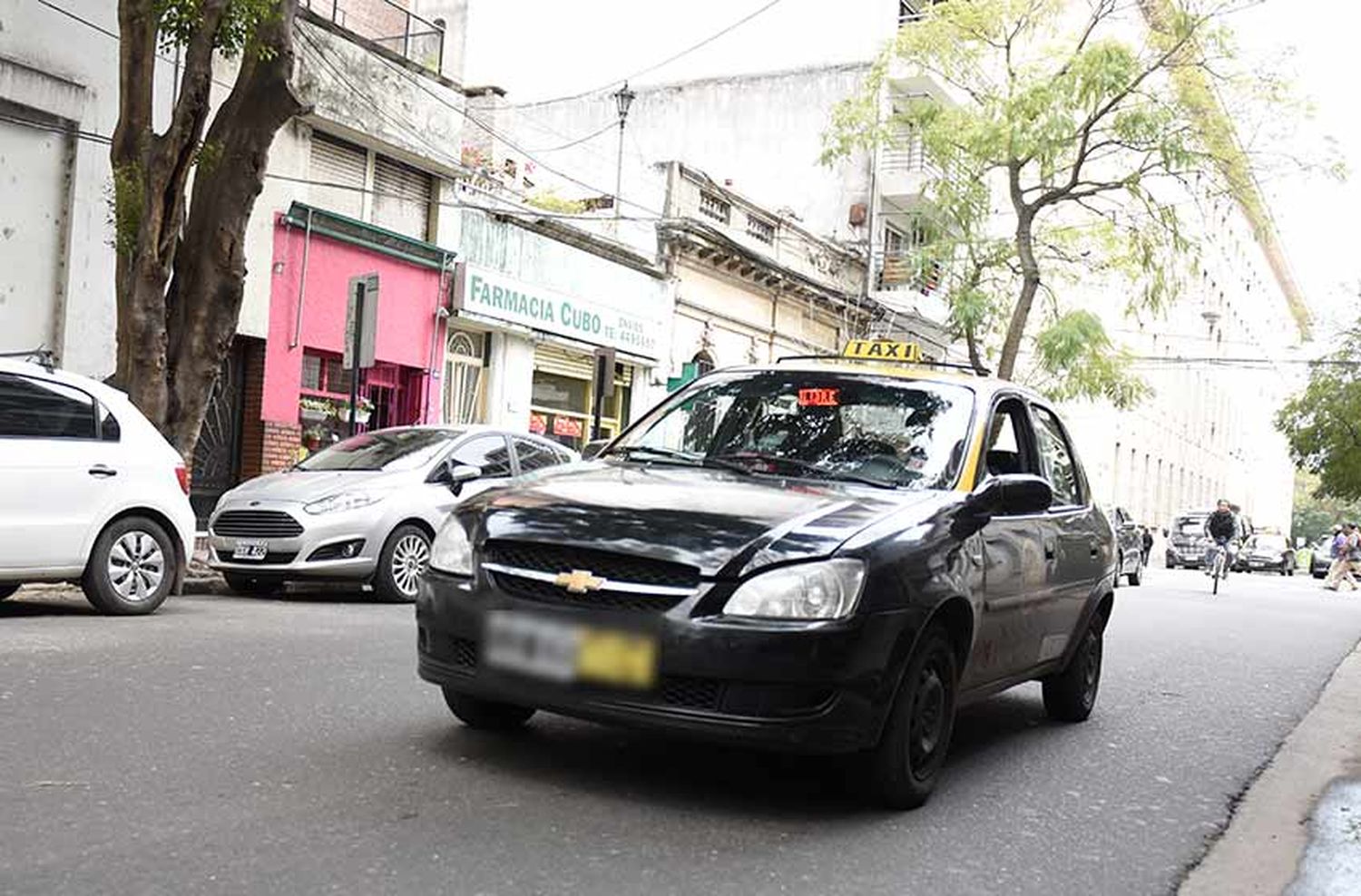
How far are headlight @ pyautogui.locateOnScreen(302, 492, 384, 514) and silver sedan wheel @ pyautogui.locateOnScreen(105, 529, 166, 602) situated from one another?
1.58 metres

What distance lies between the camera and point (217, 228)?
11383mm

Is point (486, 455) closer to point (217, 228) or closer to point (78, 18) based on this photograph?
point (217, 228)

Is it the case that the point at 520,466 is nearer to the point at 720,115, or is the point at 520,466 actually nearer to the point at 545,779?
the point at 545,779

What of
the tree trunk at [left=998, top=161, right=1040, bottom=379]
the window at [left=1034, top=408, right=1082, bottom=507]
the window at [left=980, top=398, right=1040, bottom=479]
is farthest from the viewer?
the tree trunk at [left=998, top=161, right=1040, bottom=379]

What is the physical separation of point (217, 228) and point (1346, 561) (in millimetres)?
29125

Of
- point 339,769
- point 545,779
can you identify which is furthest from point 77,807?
point 545,779

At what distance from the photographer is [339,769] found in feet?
15.2

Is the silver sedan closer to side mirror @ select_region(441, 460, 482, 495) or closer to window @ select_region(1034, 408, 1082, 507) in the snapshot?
side mirror @ select_region(441, 460, 482, 495)

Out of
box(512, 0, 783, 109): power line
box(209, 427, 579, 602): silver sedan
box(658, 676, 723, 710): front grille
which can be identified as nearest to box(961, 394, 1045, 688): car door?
box(658, 676, 723, 710): front grille

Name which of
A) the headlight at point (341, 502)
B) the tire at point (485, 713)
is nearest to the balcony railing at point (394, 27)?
the headlight at point (341, 502)

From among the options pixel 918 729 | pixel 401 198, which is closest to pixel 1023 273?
pixel 401 198

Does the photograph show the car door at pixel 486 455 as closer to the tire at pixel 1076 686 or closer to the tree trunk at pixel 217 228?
the tree trunk at pixel 217 228

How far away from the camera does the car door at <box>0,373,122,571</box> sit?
7.93 m

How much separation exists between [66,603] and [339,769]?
555 cm
